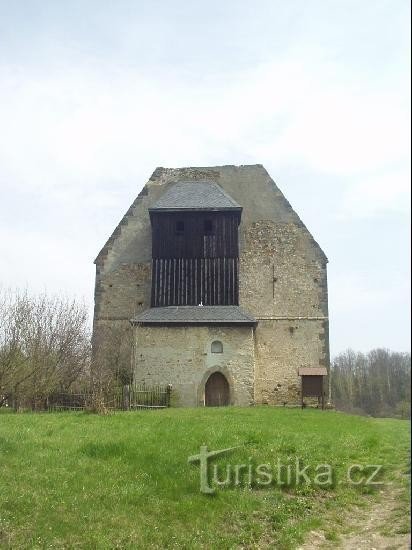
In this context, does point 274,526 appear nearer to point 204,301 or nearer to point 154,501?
point 154,501

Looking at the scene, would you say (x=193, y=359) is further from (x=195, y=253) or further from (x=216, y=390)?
(x=195, y=253)

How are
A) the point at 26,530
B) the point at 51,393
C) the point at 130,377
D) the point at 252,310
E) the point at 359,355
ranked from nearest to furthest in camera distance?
the point at 26,530 → the point at 51,393 → the point at 130,377 → the point at 252,310 → the point at 359,355

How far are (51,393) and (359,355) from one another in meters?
40.4

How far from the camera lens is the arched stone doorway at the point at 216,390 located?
2444 cm

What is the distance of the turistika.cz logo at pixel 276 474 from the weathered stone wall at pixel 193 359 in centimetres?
1376

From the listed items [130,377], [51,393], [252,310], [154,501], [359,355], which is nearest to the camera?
[154,501]

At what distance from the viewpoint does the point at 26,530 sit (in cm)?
796

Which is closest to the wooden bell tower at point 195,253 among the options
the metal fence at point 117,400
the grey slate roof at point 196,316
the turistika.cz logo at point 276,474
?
the grey slate roof at point 196,316

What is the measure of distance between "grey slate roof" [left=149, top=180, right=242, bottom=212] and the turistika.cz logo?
17906 mm

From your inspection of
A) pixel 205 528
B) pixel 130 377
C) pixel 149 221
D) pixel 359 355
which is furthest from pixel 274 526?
pixel 359 355

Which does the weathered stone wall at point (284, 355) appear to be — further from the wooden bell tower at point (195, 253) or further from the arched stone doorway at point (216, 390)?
the arched stone doorway at point (216, 390)

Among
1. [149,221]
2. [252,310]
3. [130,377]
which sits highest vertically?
[149,221]

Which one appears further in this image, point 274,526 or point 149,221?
point 149,221

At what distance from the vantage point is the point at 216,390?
24.5 m
